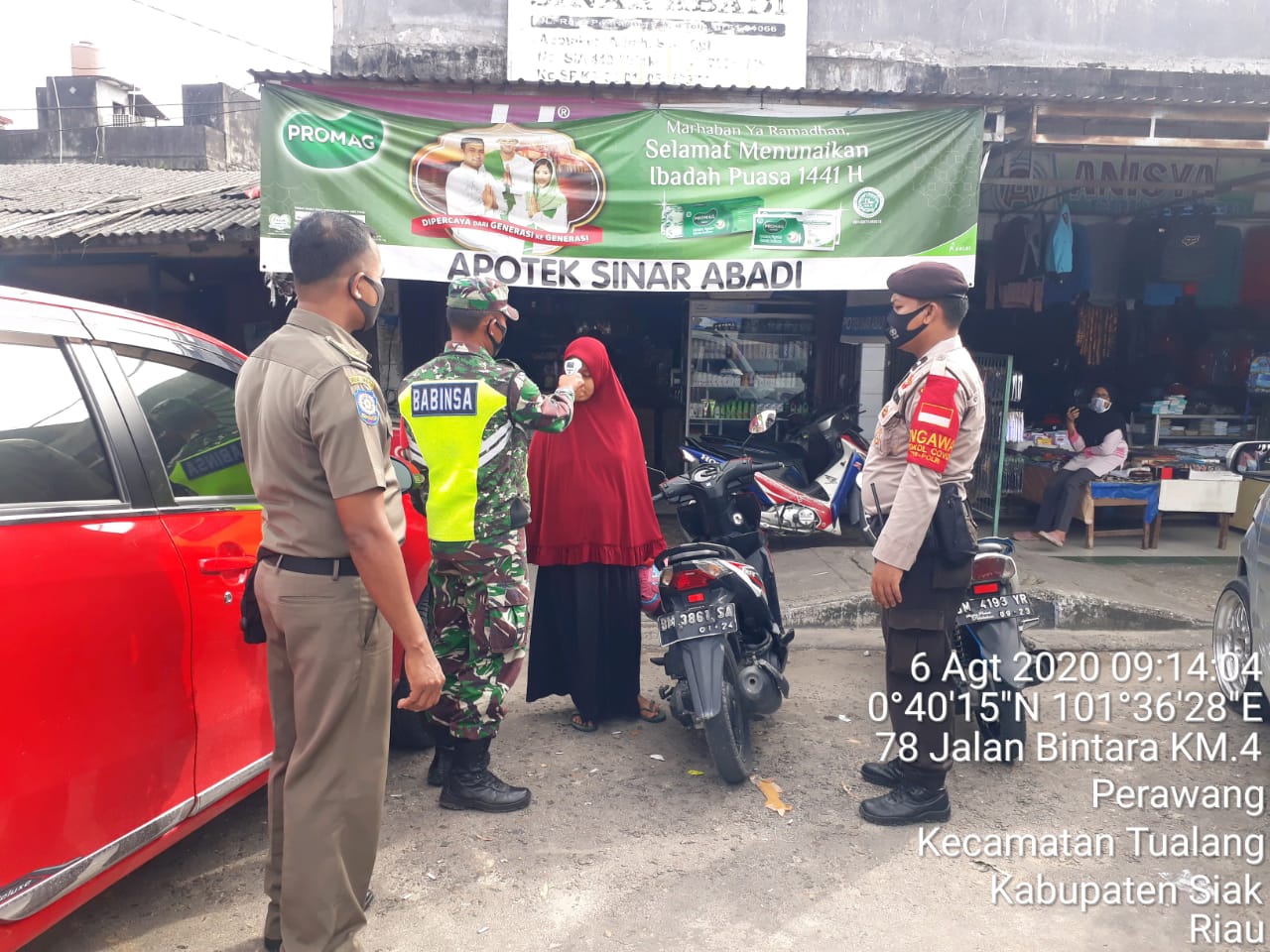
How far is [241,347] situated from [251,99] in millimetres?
15685

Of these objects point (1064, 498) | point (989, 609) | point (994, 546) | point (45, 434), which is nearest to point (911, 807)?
point (989, 609)

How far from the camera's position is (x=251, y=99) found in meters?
21.5

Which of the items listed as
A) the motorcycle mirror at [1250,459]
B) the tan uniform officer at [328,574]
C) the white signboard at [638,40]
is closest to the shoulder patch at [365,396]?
the tan uniform officer at [328,574]

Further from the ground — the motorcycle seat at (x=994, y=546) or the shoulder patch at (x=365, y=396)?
the shoulder patch at (x=365, y=396)

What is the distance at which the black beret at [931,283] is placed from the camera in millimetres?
3211

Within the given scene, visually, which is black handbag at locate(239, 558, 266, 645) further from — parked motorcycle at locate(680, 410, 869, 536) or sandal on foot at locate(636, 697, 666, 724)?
parked motorcycle at locate(680, 410, 869, 536)

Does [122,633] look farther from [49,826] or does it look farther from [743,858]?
[743,858]

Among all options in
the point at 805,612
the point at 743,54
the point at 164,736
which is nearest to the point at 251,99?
the point at 743,54

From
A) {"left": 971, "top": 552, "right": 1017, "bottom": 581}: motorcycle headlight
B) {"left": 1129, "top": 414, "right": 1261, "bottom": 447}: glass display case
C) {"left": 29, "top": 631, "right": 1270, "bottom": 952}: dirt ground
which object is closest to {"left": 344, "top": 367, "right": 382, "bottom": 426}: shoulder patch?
{"left": 29, "top": 631, "right": 1270, "bottom": 952}: dirt ground

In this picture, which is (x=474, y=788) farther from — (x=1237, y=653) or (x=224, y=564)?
(x=1237, y=653)

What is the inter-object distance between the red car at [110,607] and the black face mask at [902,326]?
231cm

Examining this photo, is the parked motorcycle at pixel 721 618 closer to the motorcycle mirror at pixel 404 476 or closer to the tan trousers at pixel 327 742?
the motorcycle mirror at pixel 404 476

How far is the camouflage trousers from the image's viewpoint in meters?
3.37

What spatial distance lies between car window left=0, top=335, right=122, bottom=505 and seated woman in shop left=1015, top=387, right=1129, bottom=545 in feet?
23.1
